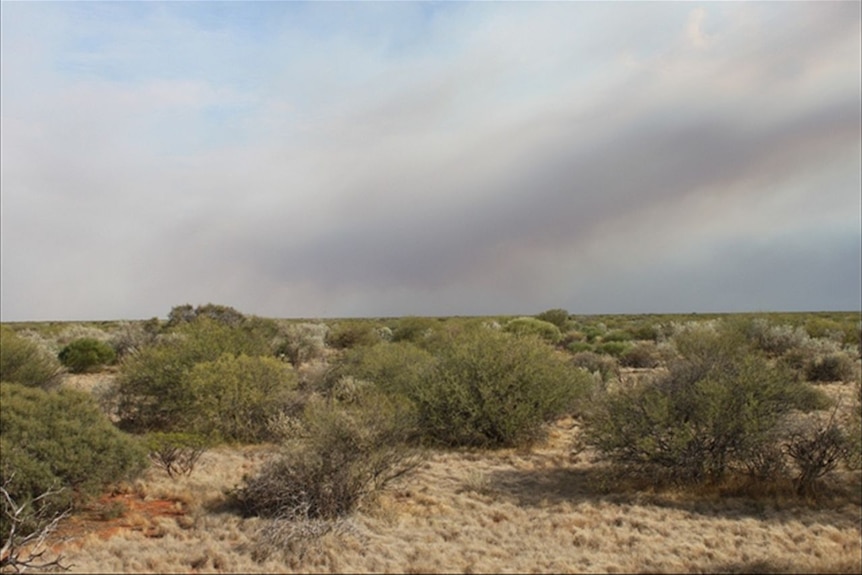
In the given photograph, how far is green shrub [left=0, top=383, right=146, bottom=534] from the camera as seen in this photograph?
30.1 ft

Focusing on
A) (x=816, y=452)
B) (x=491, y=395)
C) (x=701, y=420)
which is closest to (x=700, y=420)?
(x=701, y=420)

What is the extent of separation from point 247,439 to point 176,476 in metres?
3.62

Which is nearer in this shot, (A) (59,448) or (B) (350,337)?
(A) (59,448)

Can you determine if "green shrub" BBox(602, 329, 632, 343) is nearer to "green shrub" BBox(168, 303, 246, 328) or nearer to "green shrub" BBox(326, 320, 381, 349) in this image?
"green shrub" BBox(326, 320, 381, 349)

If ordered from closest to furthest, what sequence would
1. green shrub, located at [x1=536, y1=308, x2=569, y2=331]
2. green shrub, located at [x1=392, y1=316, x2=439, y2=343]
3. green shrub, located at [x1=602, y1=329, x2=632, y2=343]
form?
1. green shrub, located at [x1=392, y1=316, x2=439, y2=343]
2. green shrub, located at [x1=602, y1=329, x2=632, y2=343]
3. green shrub, located at [x1=536, y1=308, x2=569, y2=331]

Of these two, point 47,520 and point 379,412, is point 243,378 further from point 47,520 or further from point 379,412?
point 47,520

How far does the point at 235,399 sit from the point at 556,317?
3755cm

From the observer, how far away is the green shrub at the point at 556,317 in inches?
1951

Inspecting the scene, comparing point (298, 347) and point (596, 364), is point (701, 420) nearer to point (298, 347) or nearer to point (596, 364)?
point (596, 364)

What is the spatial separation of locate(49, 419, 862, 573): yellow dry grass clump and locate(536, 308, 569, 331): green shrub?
38307 millimetres

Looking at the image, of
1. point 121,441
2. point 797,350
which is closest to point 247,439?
point 121,441

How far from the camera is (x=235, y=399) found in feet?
51.0

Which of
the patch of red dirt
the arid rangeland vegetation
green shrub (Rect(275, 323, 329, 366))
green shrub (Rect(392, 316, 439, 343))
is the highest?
green shrub (Rect(392, 316, 439, 343))

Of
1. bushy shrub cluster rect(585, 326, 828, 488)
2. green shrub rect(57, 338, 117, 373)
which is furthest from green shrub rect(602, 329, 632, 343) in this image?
bushy shrub cluster rect(585, 326, 828, 488)
